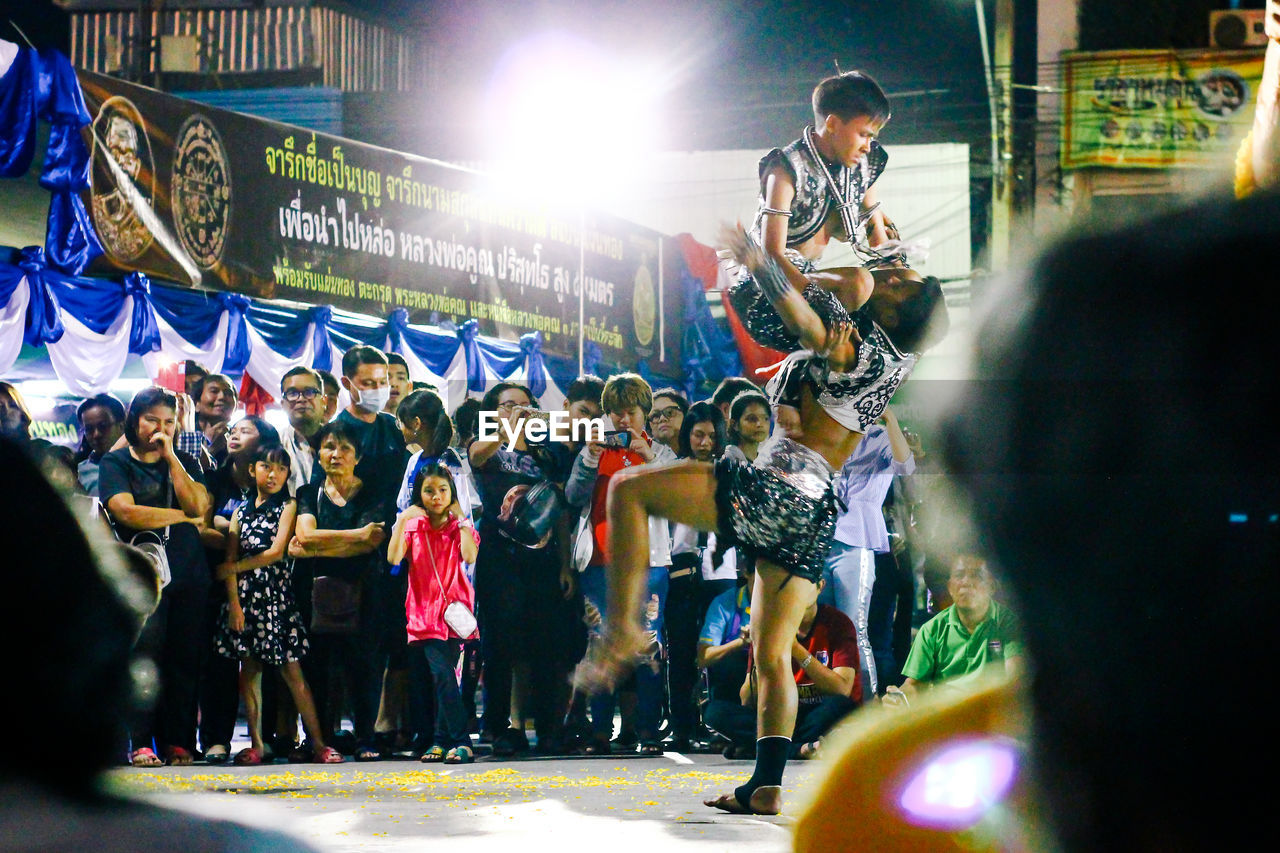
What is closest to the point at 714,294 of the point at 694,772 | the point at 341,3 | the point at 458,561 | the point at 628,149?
the point at 628,149

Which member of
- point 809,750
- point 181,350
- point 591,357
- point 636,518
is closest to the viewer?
point 636,518

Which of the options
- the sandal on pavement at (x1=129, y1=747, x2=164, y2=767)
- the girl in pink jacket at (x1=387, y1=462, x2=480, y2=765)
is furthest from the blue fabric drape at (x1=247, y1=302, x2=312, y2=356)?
the sandal on pavement at (x1=129, y1=747, x2=164, y2=767)

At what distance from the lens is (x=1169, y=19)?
38.0 ft

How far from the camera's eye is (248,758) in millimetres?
5660

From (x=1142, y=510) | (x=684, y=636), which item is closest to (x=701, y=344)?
(x=684, y=636)

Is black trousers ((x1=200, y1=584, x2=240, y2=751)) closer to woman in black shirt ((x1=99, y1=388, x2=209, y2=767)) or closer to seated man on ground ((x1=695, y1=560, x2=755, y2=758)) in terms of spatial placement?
woman in black shirt ((x1=99, y1=388, x2=209, y2=767))

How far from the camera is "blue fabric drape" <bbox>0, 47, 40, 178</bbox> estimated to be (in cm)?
595

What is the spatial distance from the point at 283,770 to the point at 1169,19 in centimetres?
916

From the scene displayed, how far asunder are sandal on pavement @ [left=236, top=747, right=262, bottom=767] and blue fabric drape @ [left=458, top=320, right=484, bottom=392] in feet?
8.72

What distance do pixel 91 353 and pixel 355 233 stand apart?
5.21ft

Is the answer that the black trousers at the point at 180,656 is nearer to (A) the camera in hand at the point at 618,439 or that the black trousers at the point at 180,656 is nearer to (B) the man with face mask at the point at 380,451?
(B) the man with face mask at the point at 380,451

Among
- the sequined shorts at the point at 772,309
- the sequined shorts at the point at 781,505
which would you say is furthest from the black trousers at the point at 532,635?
the sequined shorts at the point at 772,309

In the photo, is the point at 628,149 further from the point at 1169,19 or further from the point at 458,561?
the point at 1169,19

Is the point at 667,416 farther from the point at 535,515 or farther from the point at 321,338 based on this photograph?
A: the point at 321,338
